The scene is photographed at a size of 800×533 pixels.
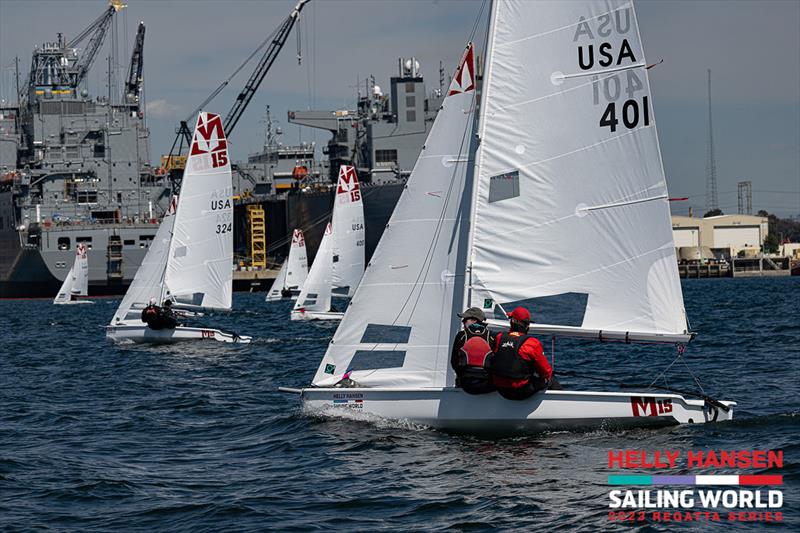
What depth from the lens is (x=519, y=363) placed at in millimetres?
13141

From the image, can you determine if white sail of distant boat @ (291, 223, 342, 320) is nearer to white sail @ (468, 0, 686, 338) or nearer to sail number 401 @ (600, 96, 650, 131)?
white sail @ (468, 0, 686, 338)

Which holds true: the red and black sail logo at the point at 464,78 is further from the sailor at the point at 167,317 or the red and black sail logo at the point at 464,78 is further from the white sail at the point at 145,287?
the white sail at the point at 145,287

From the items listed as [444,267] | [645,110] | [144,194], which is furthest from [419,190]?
[144,194]

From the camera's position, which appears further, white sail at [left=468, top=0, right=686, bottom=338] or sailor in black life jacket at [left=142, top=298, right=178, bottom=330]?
sailor in black life jacket at [left=142, top=298, right=178, bottom=330]

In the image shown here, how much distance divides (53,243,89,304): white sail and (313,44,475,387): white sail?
194 feet

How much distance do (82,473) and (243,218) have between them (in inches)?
3787

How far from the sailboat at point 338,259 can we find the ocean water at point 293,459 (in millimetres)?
19123

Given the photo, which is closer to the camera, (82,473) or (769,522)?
(769,522)

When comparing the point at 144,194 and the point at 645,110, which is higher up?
the point at 144,194

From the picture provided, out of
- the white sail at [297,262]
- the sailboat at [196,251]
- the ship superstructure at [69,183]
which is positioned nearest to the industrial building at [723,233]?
the ship superstructure at [69,183]

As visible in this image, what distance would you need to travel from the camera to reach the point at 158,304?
32.6 meters

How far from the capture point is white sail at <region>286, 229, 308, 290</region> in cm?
5962

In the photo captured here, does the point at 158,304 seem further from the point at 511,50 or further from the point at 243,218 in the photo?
→ the point at 243,218

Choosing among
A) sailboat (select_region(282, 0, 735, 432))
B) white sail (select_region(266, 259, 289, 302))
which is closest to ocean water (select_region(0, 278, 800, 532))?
A: sailboat (select_region(282, 0, 735, 432))
